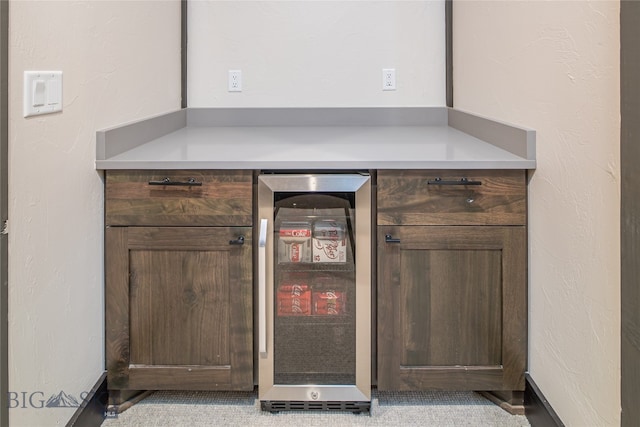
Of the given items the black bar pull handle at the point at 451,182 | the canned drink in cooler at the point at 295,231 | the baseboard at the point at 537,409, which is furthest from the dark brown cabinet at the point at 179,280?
the baseboard at the point at 537,409

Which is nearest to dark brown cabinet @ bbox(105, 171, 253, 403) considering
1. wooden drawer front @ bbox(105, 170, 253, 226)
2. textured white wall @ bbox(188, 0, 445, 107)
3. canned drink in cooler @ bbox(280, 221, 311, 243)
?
wooden drawer front @ bbox(105, 170, 253, 226)

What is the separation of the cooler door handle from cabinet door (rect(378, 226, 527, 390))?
1.11 feet

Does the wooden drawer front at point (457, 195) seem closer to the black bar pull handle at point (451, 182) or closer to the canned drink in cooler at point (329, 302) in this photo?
the black bar pull handle at point (451, 182)

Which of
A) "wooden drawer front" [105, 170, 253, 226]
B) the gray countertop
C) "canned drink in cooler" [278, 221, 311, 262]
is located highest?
the gray countertop

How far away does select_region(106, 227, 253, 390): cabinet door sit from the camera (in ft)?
5.15

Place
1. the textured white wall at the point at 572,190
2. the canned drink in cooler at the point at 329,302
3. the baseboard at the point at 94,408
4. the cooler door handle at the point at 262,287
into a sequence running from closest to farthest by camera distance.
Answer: the textured white wall at the point at 572,190, the baseboard at the point at 94,408, the cooler door handle at the point at 262,287, the canned drink in cooler at the point at 329,302

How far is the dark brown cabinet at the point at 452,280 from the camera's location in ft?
5.08

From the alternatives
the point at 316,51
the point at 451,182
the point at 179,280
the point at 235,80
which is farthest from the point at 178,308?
the point at 316,51

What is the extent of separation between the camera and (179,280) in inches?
62.1

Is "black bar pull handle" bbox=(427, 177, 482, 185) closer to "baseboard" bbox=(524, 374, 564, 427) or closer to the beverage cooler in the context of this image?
the beverage cooler

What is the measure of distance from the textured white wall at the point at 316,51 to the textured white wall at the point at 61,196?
65 centimetres

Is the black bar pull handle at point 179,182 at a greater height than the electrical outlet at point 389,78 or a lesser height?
lesser

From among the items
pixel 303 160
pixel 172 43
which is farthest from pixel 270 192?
pixel 172 43

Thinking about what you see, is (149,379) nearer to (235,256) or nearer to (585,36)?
(235,256)
